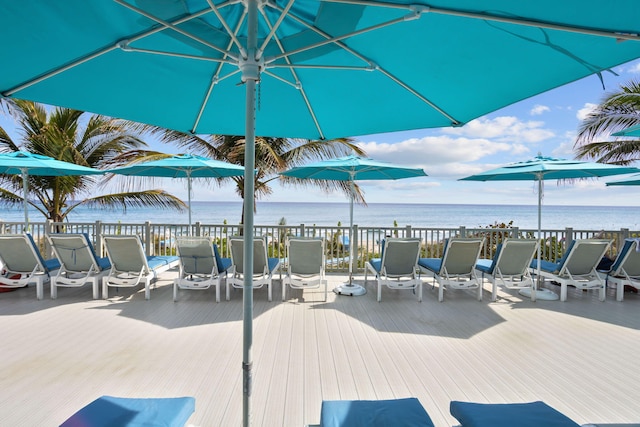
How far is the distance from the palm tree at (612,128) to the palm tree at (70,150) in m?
13.5

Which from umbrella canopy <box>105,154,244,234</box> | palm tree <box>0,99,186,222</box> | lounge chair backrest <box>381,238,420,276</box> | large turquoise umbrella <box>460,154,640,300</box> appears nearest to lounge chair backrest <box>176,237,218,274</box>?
umbrella canopy <box>105,154,244,234</box>

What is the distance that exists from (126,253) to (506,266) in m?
6.09

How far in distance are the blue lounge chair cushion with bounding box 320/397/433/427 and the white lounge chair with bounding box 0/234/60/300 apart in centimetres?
564

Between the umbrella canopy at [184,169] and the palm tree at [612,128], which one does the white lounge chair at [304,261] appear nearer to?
the umbrella canopy at [184,169]

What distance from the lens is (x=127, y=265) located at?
5418mm

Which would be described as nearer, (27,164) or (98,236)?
(27,164)

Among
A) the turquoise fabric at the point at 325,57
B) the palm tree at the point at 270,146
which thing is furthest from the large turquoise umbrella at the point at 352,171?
the palm tree at the point at 270,146

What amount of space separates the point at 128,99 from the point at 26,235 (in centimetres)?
380

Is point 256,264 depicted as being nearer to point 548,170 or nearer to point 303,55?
point 303,55

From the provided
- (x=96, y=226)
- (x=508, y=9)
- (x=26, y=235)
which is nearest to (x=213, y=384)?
(x=508, y=9)

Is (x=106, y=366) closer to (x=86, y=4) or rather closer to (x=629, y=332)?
(x=86, y=4)

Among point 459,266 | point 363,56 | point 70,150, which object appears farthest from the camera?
point 70,150

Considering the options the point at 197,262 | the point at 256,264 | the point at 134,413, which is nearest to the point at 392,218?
the point at 256,264

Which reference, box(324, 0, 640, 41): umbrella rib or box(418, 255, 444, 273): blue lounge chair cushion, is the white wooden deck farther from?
box(324, 0, 640, 41): umbrella rib
